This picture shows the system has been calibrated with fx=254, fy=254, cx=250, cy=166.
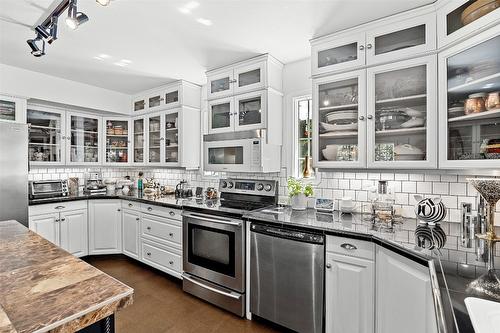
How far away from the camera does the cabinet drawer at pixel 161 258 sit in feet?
9.54

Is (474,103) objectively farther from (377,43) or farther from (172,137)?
(172,137)

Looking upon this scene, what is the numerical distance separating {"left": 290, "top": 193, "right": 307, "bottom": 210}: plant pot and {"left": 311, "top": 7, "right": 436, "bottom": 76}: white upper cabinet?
116 centimetres

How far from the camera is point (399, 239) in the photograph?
1.58 meters

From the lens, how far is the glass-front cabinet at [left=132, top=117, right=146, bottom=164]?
13.5 feet

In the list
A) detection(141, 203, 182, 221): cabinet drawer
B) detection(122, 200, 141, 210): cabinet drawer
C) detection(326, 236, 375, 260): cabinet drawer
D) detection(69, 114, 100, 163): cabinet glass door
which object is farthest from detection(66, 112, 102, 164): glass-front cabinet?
detection(326, 236, 375, 260): cabinet drawer

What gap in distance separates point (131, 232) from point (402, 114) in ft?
11.4

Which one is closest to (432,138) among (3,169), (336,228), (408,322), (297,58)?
(336,228)

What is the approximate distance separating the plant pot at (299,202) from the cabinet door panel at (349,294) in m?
0.71

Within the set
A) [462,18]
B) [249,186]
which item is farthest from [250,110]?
[462,18]

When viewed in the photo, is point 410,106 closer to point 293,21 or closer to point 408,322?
point 293,21

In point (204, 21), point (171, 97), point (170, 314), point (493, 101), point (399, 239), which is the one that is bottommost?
point (170, 314)

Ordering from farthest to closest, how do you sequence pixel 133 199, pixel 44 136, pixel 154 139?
1. pixel 154 139
2. pixel 44 136
3. pixel 133 199

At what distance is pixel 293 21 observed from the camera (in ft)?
6.82

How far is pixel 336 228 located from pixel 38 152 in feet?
13.0
